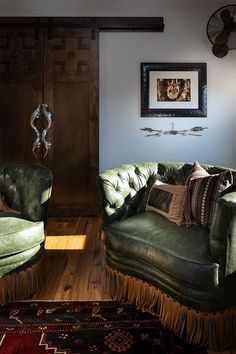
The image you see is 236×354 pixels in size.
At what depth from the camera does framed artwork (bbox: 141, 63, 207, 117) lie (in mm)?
4027

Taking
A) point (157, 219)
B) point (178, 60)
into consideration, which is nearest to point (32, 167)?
point (157, 219)

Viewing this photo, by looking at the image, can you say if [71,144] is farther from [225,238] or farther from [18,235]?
[225,238]

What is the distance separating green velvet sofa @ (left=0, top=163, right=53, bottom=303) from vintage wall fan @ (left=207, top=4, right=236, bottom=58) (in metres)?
2.79

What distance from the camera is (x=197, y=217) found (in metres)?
2.15

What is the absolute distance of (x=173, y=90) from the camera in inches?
160

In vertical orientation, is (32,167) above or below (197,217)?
above

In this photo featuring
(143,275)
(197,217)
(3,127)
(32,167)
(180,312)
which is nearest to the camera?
(180,312)

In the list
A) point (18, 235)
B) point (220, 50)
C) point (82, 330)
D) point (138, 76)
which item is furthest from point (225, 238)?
point (220, 50)

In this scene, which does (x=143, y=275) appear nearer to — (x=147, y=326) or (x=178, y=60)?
(x=147, y=326)

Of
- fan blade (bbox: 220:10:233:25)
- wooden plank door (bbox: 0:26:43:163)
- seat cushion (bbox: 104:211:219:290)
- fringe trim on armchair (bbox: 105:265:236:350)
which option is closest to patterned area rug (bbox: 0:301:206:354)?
fringe trim on armchair (bbox: 105:265:236:350)

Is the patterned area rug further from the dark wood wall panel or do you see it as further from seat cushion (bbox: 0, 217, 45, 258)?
the dark wood wall panel

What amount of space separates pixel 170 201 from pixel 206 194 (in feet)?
0.88

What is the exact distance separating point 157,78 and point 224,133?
1.09 m

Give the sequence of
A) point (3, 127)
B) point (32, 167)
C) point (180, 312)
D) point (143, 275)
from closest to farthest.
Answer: point (180, 312) → point (143, 275) → point (32, 167) → point (3, 127)
